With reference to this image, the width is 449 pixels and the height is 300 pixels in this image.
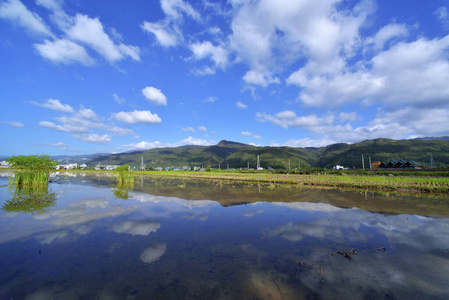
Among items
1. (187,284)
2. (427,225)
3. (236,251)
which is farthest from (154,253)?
(427,225)

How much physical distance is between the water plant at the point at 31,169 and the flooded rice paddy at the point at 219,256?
2050 centimetres

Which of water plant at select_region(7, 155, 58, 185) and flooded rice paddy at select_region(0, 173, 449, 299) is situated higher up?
water plant at select_region(7, 155, 58, 185)

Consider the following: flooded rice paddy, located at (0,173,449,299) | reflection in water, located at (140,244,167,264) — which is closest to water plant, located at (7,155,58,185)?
flooded rice paddy, located at (0,173,449,299)

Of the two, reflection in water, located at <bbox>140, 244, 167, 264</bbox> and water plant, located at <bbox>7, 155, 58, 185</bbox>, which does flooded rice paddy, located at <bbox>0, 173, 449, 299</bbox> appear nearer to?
reflection in water, located at <bbox>140, 244, 167, 264</bbox>

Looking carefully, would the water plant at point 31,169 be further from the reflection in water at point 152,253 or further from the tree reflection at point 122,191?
the reflection in water at point 152,253

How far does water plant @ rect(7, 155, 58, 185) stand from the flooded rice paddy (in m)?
20.5

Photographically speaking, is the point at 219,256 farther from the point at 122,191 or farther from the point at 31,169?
the point at 31,169

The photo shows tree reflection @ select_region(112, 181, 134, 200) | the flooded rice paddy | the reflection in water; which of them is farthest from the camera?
tree reflection @ select_region(112, 181, 134, 200)

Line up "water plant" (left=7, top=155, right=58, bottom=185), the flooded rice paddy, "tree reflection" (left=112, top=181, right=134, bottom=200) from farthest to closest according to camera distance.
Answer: "water plant" (left=7, top=155, right=58, bottom=185), "tree reflection" (left=112, top=181, right=134, bottom=200), the flooded rice paddy

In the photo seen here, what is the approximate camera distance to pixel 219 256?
8.30 m

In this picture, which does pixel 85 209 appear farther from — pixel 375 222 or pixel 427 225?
pixel 427 225

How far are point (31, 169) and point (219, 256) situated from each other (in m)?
39.1

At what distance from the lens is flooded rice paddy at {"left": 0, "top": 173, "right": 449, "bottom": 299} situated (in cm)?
600

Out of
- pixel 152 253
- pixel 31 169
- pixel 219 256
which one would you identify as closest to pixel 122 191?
pixel 31 169
